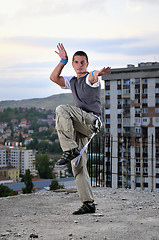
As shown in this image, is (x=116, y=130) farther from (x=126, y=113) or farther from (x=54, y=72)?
(x=54, y=72)

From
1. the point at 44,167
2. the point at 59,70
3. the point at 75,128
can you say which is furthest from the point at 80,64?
the point at 44,167

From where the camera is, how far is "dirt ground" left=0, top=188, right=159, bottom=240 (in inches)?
172

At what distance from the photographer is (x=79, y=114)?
480 centimetres

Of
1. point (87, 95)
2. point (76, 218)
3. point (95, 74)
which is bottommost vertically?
point (76, 218)

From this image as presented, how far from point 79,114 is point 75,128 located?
268 mm

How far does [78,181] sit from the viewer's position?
5180 mm

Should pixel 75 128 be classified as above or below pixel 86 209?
above

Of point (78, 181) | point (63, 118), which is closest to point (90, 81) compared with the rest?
point (63, 118)

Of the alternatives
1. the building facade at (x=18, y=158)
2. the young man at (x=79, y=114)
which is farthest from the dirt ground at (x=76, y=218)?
the building facade at (x=18, y=158)

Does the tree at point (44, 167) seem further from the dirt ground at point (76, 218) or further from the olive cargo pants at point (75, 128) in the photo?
the olive cargo pants at point (75, 128)

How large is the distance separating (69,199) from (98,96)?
241cm

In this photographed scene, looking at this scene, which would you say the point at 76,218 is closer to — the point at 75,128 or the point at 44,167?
the point at 75,128

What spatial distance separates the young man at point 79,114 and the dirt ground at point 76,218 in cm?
43

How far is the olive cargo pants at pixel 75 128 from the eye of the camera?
4.74 m
